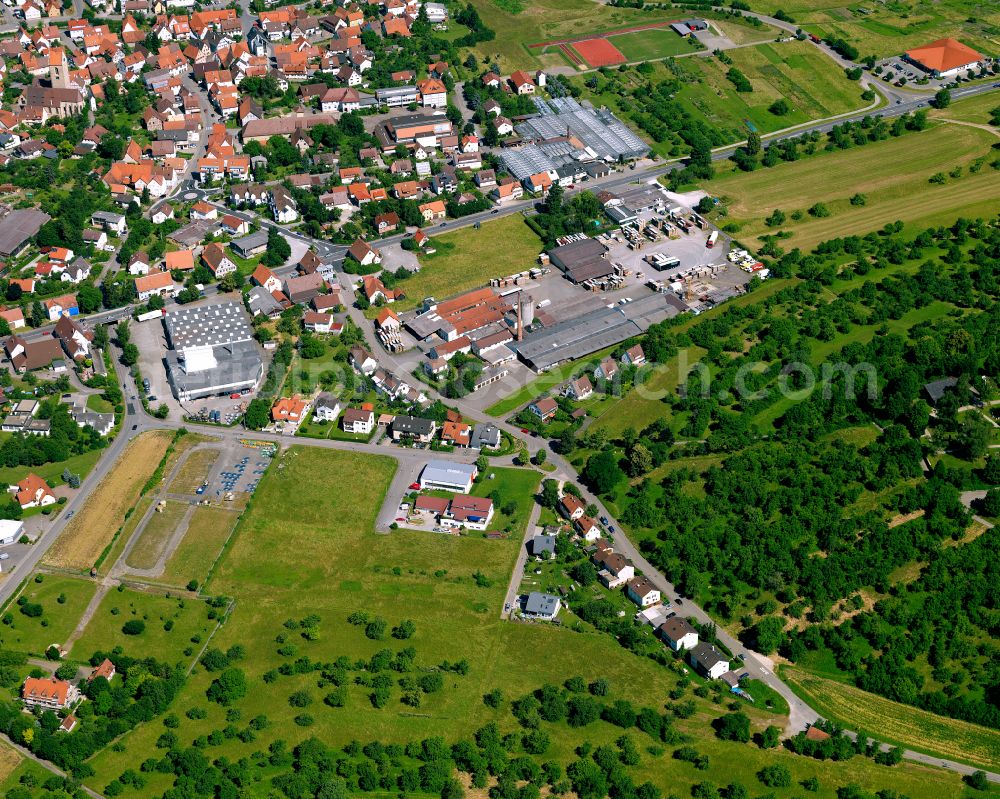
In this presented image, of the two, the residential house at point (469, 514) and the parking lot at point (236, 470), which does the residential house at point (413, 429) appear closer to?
the residential house at point (469, 514)

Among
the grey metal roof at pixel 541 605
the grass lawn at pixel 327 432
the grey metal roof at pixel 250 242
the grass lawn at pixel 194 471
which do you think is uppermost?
the grey metal roof at pixel 250 242

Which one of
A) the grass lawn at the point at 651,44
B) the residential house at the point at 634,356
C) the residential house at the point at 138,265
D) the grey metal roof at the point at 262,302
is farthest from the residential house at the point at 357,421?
the grass lawn at the point at 651,44

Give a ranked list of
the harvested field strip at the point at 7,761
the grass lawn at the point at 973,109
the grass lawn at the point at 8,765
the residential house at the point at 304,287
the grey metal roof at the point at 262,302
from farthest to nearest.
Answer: the grass lawn at the point at 973,109 → the residential house at the point at 304,287 → the grey metal roof at the point at 262,302 → the harvested field strip at the point at 7,761 → the grass lawn at the point at 8,765

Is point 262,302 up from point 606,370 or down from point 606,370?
down

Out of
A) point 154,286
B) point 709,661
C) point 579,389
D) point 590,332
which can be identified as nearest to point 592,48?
point 590,332

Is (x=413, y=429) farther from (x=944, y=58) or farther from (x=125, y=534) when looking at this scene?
(x=944, y=58)

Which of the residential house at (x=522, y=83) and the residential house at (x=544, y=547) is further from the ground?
the residential house at (x=522, y=83)

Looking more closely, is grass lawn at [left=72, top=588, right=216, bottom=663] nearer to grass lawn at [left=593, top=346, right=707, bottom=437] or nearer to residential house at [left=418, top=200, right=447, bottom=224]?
grass lawn at [left=593, top=346, right=707, bottom=437]

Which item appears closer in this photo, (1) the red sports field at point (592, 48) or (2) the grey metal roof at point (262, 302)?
A: (2) the grey metal roof at point (262, 302)
